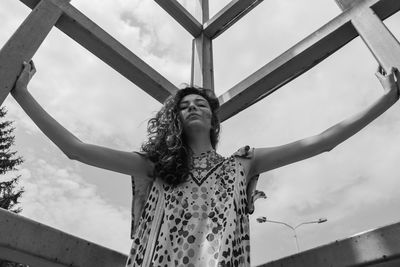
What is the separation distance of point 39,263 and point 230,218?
19.4 inches

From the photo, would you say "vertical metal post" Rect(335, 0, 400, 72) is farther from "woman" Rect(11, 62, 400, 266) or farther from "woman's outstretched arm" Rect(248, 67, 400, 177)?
"woman's outstretched arm" Rect(248, 67, 400, 177)

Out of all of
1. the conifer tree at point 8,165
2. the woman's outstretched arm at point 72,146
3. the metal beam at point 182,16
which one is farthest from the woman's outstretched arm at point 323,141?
the conifer tree at point 8,165

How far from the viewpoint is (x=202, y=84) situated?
2076 millimetres

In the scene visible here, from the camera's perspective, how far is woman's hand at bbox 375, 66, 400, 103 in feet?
3.27

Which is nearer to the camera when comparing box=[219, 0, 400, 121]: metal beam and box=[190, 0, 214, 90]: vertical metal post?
box=[219, 0, 400, 121]: metal beam

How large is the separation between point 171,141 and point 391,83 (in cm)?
71

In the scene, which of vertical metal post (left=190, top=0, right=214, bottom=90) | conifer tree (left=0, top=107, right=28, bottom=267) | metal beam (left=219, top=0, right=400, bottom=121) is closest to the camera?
metal beam (left=219, top=0, right=400, bottom=121)

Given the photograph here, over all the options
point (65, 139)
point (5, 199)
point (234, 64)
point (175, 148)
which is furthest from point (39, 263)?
point (5, 199)

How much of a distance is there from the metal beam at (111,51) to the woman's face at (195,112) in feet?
2.09

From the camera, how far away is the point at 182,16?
228 cm

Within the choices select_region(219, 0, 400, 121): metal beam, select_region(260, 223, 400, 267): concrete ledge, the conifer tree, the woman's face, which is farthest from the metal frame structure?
the conifer tree

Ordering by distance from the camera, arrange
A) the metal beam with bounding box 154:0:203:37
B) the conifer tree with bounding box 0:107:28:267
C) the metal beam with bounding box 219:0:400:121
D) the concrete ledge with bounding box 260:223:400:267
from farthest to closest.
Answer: the conifer tree with bounding box 0:107:28:267
the metal beam with bounding box 154:0:203:37
the metal beam with bounding box 219:0:400:121
the concrete ledge with bounding box 260:223:400:267

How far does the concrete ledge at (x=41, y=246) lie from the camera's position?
2.52 ft

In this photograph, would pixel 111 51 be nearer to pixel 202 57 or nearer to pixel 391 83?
pixel 202 57
